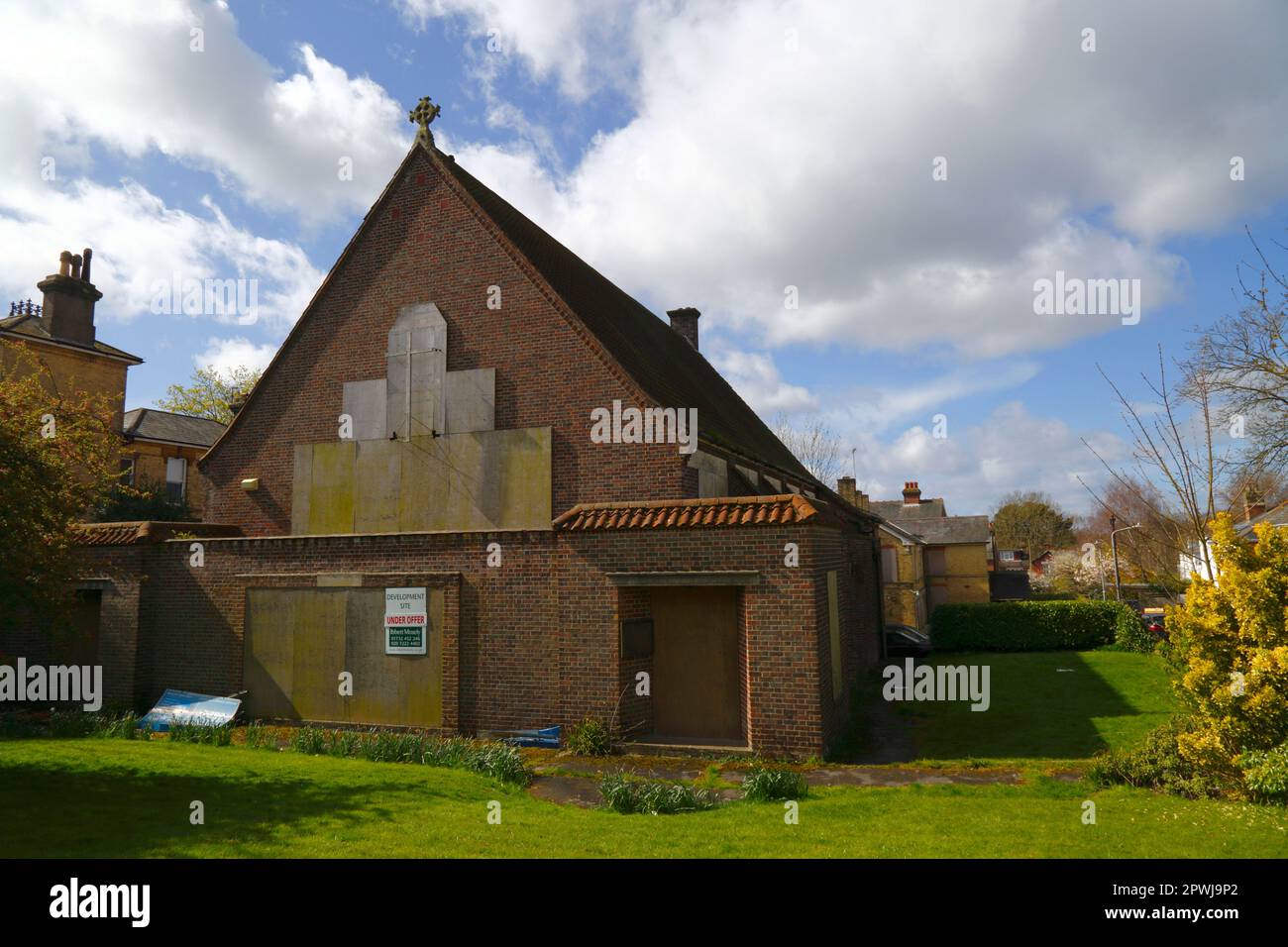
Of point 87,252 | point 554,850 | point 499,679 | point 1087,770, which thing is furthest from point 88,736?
point 87,252

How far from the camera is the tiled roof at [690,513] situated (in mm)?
11883

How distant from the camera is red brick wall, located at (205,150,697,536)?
15.1 metres

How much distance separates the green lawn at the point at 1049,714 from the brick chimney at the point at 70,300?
1331 inches

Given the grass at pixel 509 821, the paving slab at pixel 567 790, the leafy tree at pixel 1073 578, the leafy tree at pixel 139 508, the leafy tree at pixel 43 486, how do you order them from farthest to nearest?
the leafy tree at pixel 1073 578 → the leafy tree at pixel 139 508 → the leafy tree at pixel 43 486 → the paving slab at pixel 567 790 → the grass at pixel 509 821

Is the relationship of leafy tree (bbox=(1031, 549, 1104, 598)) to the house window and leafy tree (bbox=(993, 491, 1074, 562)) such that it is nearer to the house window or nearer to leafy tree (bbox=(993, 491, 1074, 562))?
leafy tree (bbox=(993, 491, 1074, 562))

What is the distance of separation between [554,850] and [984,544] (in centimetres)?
4363

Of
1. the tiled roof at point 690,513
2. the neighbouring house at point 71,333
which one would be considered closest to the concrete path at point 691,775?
the tiled roof at point 690,513

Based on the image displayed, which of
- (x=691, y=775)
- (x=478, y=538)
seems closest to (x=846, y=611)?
(x=691, y=775)

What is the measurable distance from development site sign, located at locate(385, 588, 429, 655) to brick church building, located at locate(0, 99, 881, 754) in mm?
41

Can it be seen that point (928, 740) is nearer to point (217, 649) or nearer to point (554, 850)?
point (554, 850)

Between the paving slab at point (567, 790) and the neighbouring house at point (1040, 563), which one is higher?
the neighbouring house at point (1040, 563)

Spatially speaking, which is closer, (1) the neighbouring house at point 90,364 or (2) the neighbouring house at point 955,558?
(1) the neighbouring house at point 90,364

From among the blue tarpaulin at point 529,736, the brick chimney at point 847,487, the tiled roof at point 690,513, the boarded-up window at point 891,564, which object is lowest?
Answer: the blue tarpaulin at point 529,736

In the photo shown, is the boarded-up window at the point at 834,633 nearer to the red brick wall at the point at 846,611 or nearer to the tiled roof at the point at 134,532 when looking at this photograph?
the red brick wall at the point at 846,611
